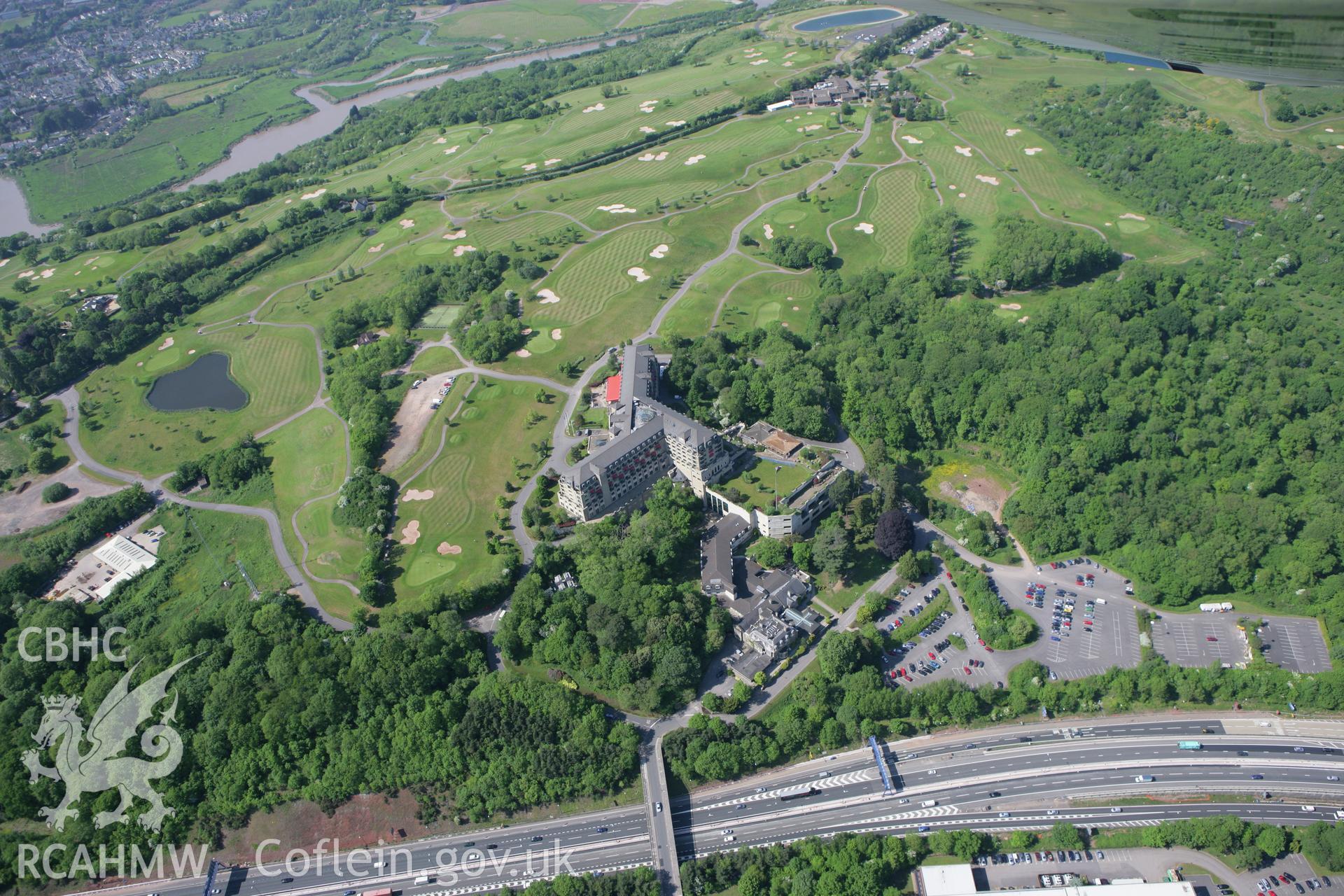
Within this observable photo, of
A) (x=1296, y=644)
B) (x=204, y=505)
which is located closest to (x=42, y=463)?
(x=204, y=505)

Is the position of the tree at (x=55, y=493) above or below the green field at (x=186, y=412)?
below

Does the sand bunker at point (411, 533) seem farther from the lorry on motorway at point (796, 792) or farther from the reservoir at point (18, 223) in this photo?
the reservoir at point (18, 223)

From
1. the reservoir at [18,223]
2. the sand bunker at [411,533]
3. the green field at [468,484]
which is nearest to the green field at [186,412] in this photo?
the green field at [468,484]

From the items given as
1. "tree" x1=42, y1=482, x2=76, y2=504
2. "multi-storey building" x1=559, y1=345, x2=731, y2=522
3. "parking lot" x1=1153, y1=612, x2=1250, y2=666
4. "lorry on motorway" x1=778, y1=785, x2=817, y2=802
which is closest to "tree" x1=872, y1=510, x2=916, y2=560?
"multi-storey building" x1=559, y1=345, x2=731, y2=522

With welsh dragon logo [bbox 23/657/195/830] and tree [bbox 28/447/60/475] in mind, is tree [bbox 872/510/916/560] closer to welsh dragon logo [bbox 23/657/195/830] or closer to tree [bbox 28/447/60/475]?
welsh dragon logo [bbox 23/657/195/830]

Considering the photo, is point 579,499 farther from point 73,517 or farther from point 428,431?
point 73,517

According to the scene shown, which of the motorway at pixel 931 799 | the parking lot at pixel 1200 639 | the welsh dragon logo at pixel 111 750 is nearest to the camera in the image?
the motorway at pixel 931 799

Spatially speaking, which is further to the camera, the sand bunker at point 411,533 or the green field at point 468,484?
the sand bunker at point 411,533

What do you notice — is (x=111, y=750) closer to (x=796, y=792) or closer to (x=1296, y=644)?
(x=796, y=792)
